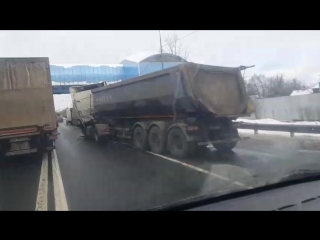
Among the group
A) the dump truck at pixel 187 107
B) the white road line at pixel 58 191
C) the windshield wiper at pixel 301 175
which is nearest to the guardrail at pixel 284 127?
the dump truck at pixel 187 107

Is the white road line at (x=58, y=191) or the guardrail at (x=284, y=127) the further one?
the guardrail at (x=284, y=127)

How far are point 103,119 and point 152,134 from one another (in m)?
4.85

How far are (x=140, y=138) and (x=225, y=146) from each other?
10.9ft

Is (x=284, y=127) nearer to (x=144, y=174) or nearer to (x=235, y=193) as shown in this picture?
(x=144, y=174)

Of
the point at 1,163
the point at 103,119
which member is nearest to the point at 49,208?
the point at 1,163

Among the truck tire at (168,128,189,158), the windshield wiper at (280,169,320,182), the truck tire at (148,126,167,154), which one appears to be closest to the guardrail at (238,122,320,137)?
the truck tire at (168,128,189,158)

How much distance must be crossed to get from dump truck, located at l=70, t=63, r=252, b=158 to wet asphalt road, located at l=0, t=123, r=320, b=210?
1.64 feet

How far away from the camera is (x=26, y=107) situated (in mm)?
9750

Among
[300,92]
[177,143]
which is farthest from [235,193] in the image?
[300,92]

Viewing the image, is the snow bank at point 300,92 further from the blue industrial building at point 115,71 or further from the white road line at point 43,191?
the white road line at point 43,191

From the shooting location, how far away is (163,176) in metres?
6.80

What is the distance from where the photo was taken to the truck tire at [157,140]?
10.3 m

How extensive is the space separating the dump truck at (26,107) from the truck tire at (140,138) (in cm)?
300
